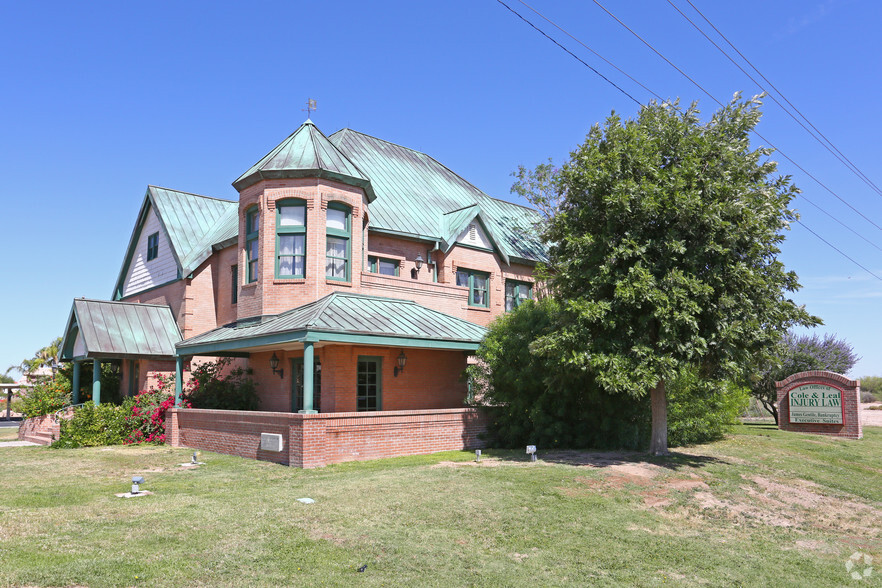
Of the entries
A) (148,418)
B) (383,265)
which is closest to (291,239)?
(383,265)

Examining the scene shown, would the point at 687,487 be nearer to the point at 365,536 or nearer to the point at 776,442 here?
the point at 365,536

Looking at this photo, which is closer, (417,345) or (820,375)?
(417,345)

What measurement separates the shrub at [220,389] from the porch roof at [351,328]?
962mm

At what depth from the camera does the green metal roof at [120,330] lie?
71.3 feet

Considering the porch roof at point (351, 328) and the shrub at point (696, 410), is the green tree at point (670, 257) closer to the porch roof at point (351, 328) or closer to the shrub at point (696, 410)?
the shrub at point (696, 410)

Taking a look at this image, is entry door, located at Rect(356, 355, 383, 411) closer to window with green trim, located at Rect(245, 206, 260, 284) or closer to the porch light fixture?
the porch light fixture

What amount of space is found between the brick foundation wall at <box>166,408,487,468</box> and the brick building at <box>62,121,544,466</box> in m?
0.04

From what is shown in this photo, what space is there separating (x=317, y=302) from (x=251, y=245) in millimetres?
3587

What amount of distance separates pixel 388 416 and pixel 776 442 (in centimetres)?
1235

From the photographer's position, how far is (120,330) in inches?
893

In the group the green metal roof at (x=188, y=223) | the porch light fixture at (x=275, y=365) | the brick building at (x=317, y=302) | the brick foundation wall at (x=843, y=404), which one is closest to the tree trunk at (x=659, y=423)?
the brick building at (x=317, y=302)

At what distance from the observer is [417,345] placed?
17.9m

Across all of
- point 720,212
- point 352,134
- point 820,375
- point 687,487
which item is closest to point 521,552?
point 687,487

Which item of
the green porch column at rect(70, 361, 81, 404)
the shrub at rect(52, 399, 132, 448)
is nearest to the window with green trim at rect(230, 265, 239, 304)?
the shrub at rect(52, 399, 132, 448)
